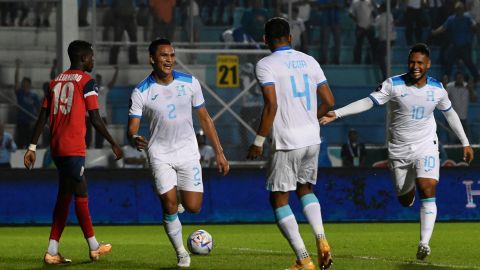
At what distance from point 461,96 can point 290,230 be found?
14596 mm

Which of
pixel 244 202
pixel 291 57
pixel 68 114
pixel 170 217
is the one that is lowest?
pixel 244 202

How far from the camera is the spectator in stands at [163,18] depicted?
24.9m

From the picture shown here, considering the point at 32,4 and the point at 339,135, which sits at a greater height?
the point at 32,4

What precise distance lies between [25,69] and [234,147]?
5424 mm

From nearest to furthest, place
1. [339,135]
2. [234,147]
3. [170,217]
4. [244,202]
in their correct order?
1. [170,217]
2. [244,202]
3. [234,147]
4. [339,135]

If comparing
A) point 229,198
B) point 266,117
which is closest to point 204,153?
point 229,198

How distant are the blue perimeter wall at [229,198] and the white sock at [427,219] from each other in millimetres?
7252

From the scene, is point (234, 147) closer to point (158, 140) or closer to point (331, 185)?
point (331, 185)

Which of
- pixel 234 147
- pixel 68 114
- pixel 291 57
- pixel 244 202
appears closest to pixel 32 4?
pixel 234 147

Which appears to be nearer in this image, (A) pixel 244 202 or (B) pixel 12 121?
(A) pixel 244 202

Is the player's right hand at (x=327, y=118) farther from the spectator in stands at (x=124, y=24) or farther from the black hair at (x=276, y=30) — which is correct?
the spectator in stands at (x=124, y=24)

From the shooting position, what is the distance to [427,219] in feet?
42.1

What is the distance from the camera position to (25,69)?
85.5 feet

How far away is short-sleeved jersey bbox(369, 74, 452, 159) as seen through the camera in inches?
521
